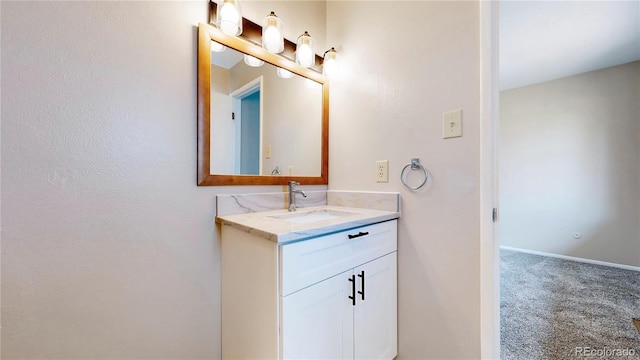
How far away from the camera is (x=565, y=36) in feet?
7.33

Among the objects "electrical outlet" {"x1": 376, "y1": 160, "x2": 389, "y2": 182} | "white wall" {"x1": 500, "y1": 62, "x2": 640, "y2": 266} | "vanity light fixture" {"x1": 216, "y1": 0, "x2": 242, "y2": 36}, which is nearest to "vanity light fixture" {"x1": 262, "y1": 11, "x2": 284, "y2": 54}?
"vanity light fixture" {"x1": 216, "y1": 0, "x2": 242, "y2": 36}

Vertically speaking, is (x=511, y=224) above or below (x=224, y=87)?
below

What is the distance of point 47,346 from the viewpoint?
794 millimetres

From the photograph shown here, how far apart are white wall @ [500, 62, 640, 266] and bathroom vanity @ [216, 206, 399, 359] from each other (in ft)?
10.7

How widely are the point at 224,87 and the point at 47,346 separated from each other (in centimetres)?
113

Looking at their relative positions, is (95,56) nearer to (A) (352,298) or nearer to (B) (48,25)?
(B) (48,25)

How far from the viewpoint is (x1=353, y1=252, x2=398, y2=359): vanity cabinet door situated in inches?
42.0

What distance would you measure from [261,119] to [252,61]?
0.96 feet

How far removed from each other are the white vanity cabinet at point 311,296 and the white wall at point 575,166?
10.8 ft

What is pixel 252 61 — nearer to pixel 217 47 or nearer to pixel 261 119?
pixel 217 47

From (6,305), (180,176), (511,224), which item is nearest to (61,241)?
(6,305)

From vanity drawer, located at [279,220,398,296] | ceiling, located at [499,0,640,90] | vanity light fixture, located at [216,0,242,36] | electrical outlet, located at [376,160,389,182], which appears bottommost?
vanity drawer, located at [279,220,398,296]

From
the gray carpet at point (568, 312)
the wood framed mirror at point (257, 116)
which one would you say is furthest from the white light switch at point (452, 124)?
the gray carpet at point (568, 312)

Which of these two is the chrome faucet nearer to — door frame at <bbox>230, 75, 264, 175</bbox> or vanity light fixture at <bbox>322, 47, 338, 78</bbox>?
door frame at <bbox>230, 75, 264, 175</bbox>
